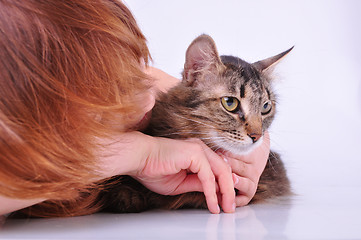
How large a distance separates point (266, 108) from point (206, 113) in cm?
31

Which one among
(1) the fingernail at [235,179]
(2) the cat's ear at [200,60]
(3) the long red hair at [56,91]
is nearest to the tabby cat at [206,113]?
(2) the cat's ear at [200,60]

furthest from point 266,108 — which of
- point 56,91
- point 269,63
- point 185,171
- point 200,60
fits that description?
point 56,91

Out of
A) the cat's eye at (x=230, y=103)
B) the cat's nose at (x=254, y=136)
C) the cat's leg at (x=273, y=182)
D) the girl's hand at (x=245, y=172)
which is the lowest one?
the cat's leg at (x=273, y=182)

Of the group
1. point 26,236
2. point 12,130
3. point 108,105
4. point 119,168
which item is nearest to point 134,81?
point 108,105

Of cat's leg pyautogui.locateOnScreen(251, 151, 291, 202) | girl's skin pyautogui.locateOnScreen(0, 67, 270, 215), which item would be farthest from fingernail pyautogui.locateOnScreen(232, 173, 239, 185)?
cat's leg pyautogui.locateOnScreen(251, 151, 291, 202)

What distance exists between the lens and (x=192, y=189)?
4.29ft

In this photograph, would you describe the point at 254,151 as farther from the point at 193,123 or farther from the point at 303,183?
the point at 303,183

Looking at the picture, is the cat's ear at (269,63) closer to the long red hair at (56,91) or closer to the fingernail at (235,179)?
the fingernail at (235,179)

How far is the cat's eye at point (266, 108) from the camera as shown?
1.52 meters

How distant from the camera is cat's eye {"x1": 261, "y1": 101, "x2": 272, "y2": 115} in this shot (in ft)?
4.98

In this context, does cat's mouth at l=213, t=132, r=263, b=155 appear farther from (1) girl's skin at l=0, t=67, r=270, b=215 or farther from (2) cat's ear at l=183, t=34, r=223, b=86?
(2) cat's ear at l=183, t=34, r=223, b=86

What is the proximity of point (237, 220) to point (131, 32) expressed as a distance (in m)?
0.68

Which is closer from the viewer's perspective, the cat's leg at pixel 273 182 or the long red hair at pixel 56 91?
the long red hair at pixel 56 91

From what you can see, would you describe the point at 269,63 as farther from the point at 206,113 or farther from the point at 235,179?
the point at 235,179
